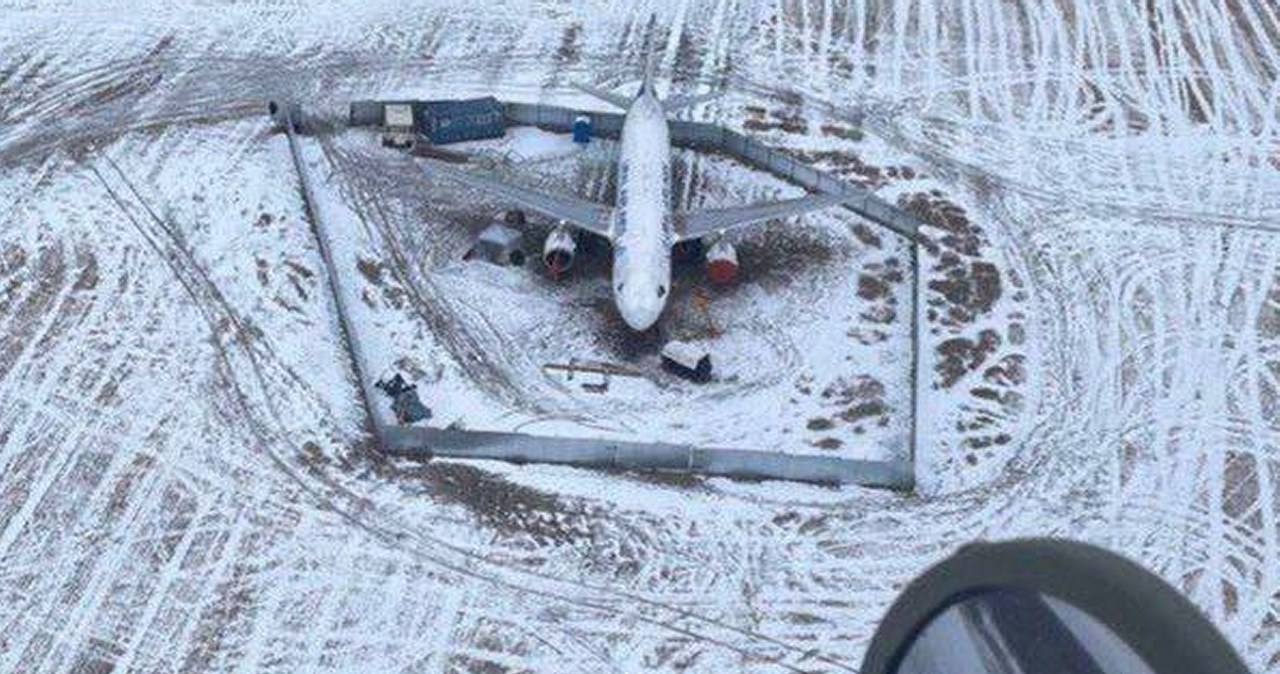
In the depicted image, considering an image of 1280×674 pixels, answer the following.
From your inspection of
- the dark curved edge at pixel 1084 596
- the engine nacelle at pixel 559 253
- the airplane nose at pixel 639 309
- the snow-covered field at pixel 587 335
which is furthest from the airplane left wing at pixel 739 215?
the dark curved edge at pixel 1084 596

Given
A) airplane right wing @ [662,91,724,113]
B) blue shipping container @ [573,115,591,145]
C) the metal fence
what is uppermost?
airplane right wing @ [662,91,724,113]

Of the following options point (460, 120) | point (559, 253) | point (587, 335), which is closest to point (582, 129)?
point (460, 120)

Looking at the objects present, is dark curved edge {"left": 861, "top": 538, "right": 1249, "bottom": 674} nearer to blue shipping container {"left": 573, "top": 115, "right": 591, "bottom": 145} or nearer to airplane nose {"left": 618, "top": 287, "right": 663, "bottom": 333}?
airplane nose {"left": 618, "top": 287, "right": 663, "bottom": 333}

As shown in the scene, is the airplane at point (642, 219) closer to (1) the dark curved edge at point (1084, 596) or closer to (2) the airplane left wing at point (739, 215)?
(2) the airplane left wing at point (739, 215)

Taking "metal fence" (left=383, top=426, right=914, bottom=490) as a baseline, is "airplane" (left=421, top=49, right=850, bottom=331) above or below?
above

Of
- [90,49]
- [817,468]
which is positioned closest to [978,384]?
[817,468]

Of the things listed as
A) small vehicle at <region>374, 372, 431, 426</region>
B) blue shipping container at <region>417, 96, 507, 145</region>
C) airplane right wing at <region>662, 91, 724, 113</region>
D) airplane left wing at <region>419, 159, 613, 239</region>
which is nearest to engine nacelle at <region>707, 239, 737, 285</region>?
airplane left wing at <region>419, 159, 613, 239</region>
